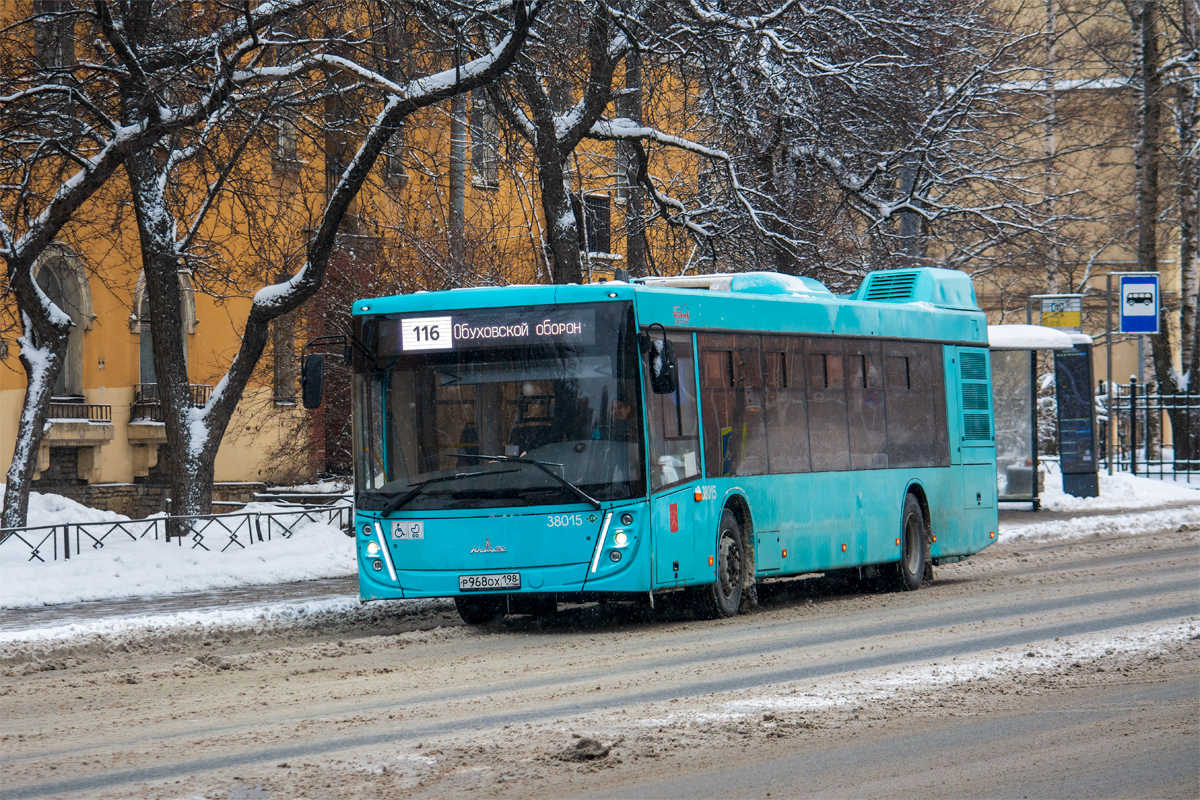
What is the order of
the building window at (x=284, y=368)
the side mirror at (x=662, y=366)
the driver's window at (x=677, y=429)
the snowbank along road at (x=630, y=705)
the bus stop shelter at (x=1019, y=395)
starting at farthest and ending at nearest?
the building window at (x=284, y=368), the bus stop shelter at (x=1019, y=395), the driver's window at (x=677, y=429), the side mirror at (x=662, y=366), the snowbank along road at (x=630, y=705)

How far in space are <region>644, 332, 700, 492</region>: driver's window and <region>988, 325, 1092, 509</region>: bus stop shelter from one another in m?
15.3

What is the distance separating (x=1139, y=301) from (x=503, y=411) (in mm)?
21957

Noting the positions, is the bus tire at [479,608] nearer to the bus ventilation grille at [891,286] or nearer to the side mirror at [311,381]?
the side mirror at [311,381]

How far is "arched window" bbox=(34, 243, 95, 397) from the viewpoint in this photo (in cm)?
3409

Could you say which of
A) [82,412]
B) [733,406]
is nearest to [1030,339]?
[733,406]

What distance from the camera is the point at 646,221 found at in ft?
86.2

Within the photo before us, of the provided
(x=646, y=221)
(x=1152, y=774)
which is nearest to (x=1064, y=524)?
(x=646, y=221)

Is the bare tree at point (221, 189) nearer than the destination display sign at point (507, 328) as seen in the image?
No

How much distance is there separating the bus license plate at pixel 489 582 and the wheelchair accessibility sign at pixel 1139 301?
21657 millimetres

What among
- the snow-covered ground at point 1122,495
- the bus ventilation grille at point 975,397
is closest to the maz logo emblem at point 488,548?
the bus ventilation grille at point 975,397

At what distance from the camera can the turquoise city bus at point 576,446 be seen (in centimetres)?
1309

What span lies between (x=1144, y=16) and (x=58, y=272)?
82.1 ft

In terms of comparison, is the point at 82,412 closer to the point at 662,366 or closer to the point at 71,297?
the point at 71,297

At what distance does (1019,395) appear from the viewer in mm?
28875
